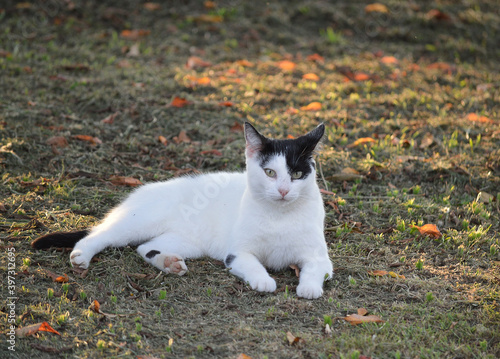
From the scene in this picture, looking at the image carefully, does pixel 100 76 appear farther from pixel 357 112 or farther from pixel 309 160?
pixel 309 160

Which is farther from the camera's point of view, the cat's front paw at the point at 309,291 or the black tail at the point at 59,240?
the black tail at the point at 59,240

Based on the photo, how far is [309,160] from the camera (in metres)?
3.48

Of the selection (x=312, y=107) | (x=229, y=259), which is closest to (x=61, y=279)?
(x=229, y=259)

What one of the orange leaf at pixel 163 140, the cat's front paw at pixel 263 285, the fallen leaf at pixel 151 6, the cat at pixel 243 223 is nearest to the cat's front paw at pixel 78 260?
the cat at pixel 243 223

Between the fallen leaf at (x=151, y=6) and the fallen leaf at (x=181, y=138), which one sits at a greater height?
the fallen leaf at (x=151, y=6)

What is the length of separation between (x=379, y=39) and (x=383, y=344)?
743 centimetres

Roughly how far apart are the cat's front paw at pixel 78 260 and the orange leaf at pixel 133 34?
583cm

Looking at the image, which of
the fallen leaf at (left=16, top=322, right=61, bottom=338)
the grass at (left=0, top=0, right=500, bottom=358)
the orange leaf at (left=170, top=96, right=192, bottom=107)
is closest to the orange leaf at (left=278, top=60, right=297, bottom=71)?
the grass at (left=0, top=0, right=500, bottom=358)

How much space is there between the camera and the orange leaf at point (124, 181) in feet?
15.7

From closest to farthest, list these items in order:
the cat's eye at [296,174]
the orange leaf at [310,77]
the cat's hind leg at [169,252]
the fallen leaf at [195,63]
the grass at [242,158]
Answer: the grass at [242,158] < the cat's eye at [296,174] < the cat's hind leg at [169,252] < the orange leaf at [310,77] < the fallen leaf at [195,63]

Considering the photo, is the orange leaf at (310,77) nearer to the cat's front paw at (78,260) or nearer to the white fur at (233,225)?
the white fur at (233,225)

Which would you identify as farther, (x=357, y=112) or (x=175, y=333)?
(x=357, y=112)

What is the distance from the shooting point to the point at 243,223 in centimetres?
358

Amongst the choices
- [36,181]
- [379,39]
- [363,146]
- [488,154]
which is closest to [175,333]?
[36,181]
